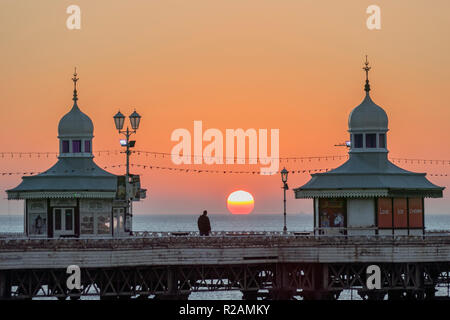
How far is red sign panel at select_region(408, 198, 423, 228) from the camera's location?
8956cm

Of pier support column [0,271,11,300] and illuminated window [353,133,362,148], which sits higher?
illuminated window [353,133,362,148]

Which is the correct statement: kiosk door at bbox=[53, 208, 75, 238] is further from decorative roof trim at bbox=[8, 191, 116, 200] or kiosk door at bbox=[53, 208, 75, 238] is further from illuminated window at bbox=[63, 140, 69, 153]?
illuminated window at bbox=[63, 140, 69, 153]

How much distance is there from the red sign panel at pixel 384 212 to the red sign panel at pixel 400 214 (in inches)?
17.7

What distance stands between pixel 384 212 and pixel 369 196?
5.05 ft

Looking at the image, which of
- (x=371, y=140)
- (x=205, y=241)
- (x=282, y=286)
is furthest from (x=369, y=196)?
(x=205, y=241)

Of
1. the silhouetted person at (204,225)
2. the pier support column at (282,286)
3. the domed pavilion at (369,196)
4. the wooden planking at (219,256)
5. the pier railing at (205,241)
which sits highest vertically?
the domed pavilion at (369,196)

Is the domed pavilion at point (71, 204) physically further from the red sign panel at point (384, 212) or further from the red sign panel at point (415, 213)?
the red sign panel at point (415, 213)

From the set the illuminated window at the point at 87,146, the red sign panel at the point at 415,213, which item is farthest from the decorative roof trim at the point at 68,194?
the red sign panel at the point at 415,213

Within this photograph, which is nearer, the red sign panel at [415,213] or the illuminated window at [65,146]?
the red sign panel at [415,213]

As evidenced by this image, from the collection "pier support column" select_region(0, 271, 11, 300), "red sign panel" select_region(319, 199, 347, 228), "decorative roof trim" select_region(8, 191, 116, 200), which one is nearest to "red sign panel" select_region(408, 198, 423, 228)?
"red sign panel" select_region(319, 199, 347, 228)

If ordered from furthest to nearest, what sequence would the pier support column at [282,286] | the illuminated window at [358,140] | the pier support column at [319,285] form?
the illuminated window at [358,140] → the pier support column at [282,286] → the pier support column at [319,285]

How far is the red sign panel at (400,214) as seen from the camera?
88688mm
